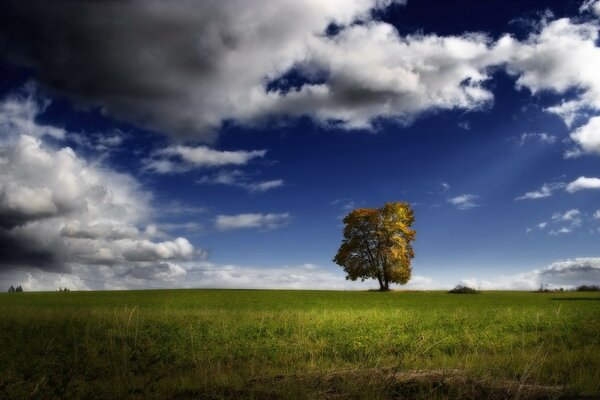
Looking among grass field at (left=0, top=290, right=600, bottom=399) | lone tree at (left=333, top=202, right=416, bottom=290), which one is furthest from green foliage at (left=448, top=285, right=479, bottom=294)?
grass field at (left=0, top=290, right=600, bottom=399)

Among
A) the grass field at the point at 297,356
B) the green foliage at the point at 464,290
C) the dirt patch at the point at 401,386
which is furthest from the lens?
the green foliage at the point at 464,290

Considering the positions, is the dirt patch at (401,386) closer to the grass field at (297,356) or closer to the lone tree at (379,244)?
the grass field at (297,356)

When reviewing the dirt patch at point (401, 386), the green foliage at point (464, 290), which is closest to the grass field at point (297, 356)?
the dirt patch at point (401, 386)

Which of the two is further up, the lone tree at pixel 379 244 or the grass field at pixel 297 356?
the lone tree at pixel 379 244

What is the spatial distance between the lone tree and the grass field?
4144 centimetres

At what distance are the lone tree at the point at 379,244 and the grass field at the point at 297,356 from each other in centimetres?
4144

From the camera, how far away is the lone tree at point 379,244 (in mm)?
64125

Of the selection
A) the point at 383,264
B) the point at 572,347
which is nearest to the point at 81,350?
the point at 572,347

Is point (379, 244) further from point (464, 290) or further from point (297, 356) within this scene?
point (297, 356)

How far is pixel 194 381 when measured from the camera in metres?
10.1

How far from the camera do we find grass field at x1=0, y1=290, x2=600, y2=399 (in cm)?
854

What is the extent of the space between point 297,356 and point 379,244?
173 feet

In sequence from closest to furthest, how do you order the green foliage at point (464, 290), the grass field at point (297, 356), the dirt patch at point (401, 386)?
the dirt patch at point (401, 386) < the grass field at point (297, 356) < the green foliage at point (464, 290)

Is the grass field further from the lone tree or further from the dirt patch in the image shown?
the lone tree
